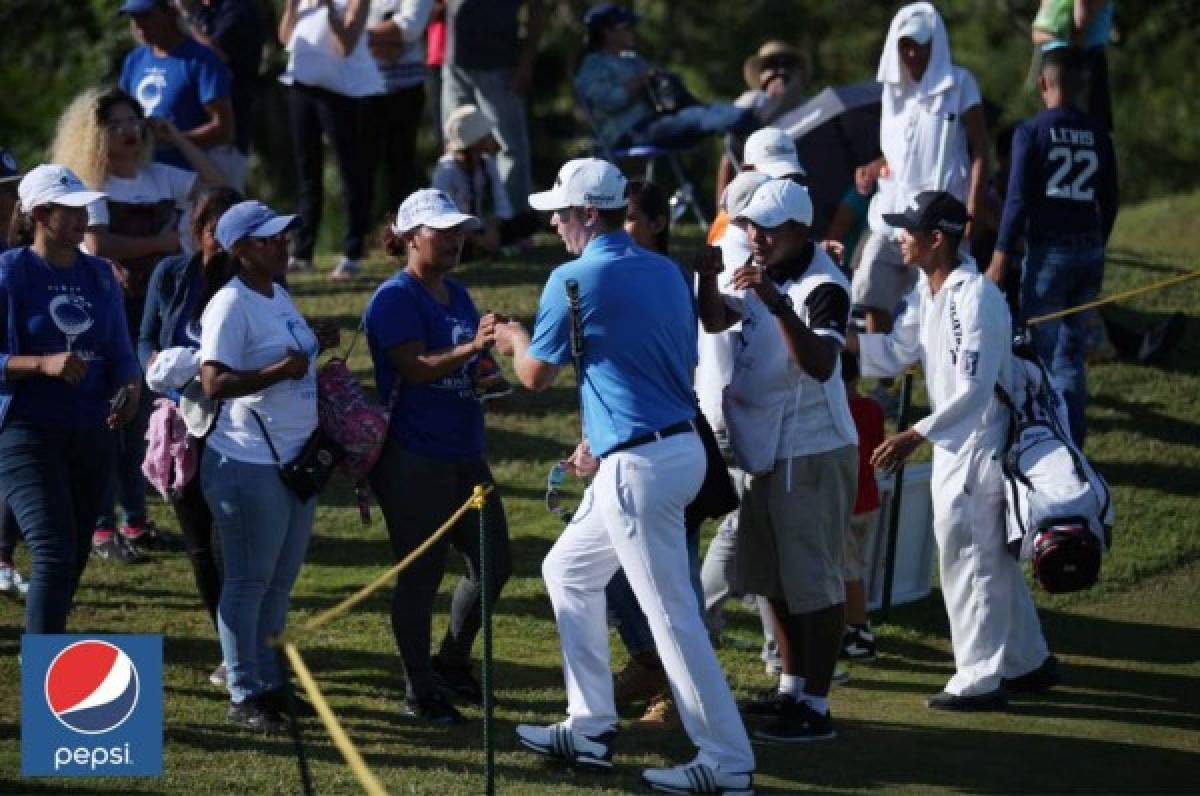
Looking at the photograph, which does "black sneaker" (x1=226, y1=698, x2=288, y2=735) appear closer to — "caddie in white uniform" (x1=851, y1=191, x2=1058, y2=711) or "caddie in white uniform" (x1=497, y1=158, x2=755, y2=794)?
"caddie in white uniform" (x1=497, y1=158, x2=755, y2=794)

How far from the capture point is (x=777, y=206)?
26.9ft

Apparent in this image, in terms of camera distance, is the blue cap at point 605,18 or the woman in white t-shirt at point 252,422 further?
the blue cap at point 605,18

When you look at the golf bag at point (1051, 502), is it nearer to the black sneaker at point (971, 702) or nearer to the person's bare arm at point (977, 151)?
the black sneaker at point (971, 702)

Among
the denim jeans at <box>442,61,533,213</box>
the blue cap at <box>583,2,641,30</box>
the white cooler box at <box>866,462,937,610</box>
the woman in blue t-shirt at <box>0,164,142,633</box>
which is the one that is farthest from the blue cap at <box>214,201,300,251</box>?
the blue cap at <box>583,2,641,30</box>

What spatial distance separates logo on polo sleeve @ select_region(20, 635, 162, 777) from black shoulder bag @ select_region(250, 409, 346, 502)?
90 cm

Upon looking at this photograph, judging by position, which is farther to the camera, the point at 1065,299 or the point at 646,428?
the point at 1065,299

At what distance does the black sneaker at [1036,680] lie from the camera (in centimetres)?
917

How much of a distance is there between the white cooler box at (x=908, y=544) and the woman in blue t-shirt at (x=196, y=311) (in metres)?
3.15

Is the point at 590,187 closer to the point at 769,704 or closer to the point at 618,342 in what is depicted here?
the point at 618,342

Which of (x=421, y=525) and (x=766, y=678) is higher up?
(x=421, y=525)

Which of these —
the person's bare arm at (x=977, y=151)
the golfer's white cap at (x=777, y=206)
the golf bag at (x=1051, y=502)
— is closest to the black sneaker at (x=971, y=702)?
the golf bag at (x=1051, y=502)

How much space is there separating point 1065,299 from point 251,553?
17.4 ft

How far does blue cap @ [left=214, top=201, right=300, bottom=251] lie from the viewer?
8141 millimetres

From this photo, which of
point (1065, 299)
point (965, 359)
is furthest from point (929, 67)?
point (965, 359)
